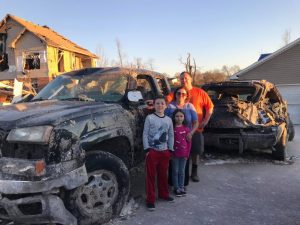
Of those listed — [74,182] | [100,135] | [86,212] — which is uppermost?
[100,135]

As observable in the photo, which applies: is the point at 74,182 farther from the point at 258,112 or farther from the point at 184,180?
the point at 258,112

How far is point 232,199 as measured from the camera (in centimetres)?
541

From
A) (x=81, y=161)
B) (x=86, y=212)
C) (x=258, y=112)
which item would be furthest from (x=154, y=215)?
(x=258, y=112)

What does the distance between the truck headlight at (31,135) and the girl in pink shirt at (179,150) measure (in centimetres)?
226

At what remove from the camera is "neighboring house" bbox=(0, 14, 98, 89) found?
34.4 metres

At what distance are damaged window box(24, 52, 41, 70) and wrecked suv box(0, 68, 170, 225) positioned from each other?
3151 cm

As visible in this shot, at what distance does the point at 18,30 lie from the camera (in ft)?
117

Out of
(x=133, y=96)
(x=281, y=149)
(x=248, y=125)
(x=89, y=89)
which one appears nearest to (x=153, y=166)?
(x=133, y=96)

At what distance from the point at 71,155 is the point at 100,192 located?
685 mm

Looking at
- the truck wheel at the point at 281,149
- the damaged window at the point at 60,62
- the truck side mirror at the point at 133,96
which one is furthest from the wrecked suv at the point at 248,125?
the damaged window at the point at 60,62

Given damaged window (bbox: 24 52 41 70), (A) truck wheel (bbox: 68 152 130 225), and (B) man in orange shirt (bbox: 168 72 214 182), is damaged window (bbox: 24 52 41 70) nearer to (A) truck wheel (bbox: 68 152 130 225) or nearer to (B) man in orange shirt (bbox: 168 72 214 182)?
(B) man in orange shirt (bbox: 168 72 214 182)

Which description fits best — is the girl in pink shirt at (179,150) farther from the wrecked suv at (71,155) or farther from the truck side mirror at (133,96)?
the truck side mirror at (133,96)

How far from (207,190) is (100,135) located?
247 cm

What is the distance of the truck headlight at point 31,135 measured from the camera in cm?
356
